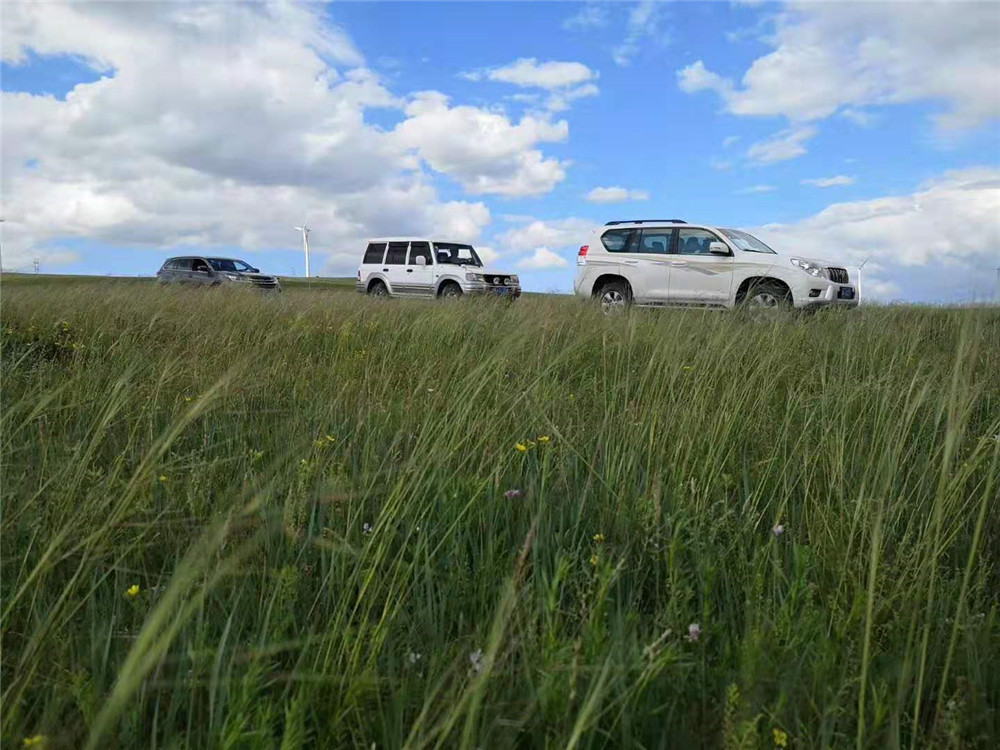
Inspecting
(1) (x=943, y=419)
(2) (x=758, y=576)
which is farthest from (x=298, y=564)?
(1) (x=943, y=419)

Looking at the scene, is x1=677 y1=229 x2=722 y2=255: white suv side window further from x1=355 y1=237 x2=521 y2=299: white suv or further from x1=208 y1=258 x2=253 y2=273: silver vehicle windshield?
x1=208 y1=258 x2=253 y2=273: silver vehicle windshield

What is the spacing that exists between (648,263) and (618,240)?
3.00 feet

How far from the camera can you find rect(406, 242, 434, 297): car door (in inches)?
706

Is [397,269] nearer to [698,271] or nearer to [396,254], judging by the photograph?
[396,254]

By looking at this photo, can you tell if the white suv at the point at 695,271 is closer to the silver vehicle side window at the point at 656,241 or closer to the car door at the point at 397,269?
the silver vehicle side window at the point at 656,241

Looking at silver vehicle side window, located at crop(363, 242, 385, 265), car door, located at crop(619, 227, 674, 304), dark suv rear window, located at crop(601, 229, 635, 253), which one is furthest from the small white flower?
silver vehicle side window, located at crop(363, 242, 385, 265)

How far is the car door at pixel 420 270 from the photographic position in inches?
706

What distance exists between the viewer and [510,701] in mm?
1285

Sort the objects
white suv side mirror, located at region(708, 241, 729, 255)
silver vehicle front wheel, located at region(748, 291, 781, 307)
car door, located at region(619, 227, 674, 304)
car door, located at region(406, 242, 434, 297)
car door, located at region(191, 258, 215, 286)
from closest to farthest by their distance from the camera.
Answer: silver vehicle front wheel, located at region(748, 291, 781, 307) → white suv side mirror, located at region(708, 241, 729, 255) → car door, located at region(619, 227, 674, 304) → car door, located at region(406, 242, 434, 297) → car door, located at region(191, 258, 215, 286)

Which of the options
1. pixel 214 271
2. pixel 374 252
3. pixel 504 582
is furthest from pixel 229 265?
pixel 504 582

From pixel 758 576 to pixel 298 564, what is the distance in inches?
47.8

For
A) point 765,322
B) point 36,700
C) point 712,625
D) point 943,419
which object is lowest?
point 36,700

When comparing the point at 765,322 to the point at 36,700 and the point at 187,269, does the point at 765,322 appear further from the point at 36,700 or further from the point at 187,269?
the point at 187,269

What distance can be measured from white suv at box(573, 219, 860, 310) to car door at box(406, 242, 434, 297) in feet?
17.5
